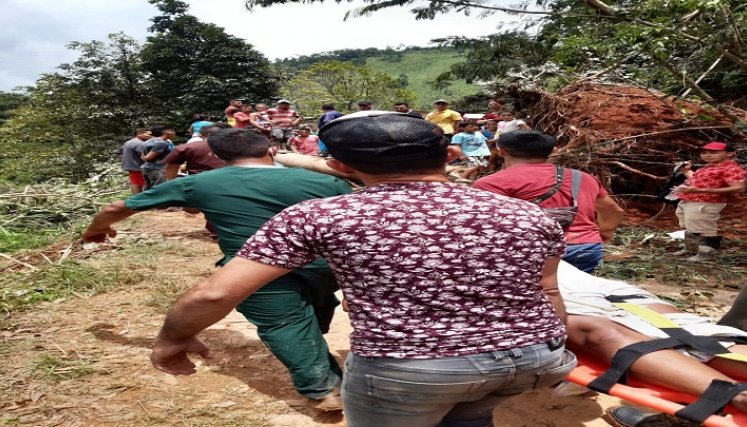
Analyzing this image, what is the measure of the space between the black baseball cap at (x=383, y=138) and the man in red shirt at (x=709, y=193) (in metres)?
5.38

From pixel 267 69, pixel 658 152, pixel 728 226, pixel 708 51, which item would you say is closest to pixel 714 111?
pixel 658 152

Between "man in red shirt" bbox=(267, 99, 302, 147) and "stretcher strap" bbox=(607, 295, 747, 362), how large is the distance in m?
8.90

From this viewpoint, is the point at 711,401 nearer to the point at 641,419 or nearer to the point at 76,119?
the point at 641,419

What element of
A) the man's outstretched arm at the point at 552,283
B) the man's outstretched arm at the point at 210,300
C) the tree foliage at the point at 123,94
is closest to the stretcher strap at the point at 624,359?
the man's outstretched arm at the point at 552,283

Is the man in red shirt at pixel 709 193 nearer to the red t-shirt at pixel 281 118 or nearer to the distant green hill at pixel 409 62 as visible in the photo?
the red t-shirt at pixel 281 118

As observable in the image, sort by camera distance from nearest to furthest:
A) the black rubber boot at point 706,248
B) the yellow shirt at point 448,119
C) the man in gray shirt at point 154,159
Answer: the black rubber boot at point 706,248 < the man in gray shirt at point 154,159 < the yellow shirt at point 448,119

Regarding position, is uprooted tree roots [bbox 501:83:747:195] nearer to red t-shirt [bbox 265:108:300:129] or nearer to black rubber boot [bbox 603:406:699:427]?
red t-shirt [bbox 265:108:300:129]

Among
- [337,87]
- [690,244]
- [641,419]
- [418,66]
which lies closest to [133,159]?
[690,244]

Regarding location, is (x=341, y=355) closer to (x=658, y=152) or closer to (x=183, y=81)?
(x=658, y=152)

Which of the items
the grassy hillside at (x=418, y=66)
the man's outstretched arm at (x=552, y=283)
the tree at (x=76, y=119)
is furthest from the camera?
the grassy hillside at (x=418, y=66)

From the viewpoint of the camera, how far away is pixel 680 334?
234 cm

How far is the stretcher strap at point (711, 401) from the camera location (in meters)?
1.95

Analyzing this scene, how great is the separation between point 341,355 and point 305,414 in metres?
0.82

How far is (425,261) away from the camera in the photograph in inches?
52.9
